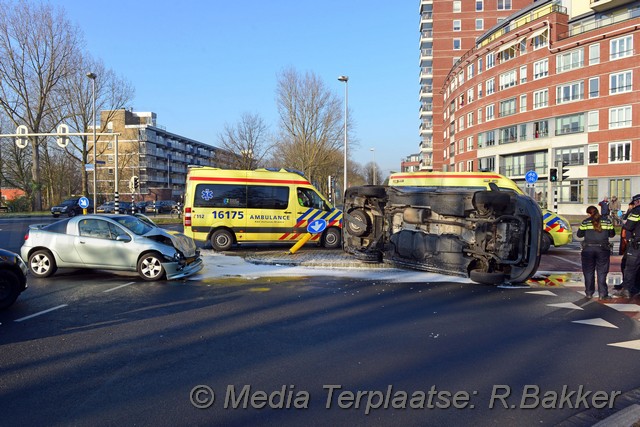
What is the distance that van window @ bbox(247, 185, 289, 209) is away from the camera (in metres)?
14.6

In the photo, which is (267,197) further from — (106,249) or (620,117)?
(620,117)

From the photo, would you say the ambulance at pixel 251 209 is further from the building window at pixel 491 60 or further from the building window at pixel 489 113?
the building window at pixel 491 60

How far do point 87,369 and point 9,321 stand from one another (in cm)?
273

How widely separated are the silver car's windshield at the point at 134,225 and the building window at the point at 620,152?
41.3 m

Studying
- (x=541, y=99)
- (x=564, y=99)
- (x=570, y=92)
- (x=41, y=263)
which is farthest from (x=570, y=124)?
(x=41, y=263)

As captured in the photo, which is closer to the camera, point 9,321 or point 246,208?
point 9,321

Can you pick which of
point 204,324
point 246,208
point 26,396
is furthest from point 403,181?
point 26,396

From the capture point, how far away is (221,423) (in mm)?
3598

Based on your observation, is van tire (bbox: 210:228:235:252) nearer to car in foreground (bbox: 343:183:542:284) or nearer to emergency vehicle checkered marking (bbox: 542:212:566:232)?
car in foreground (bbox: 343:183:542:284)

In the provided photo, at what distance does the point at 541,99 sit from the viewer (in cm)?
4491

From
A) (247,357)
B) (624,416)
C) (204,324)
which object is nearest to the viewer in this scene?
(624,416)

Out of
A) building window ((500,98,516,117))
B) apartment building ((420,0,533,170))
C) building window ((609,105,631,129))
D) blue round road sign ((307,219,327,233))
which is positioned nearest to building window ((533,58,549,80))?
building window ((500,98,516,117))

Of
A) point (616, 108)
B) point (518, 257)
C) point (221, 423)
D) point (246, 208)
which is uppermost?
point (616, 108)

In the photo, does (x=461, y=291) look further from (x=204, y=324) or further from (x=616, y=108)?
(x=616, y=108)
